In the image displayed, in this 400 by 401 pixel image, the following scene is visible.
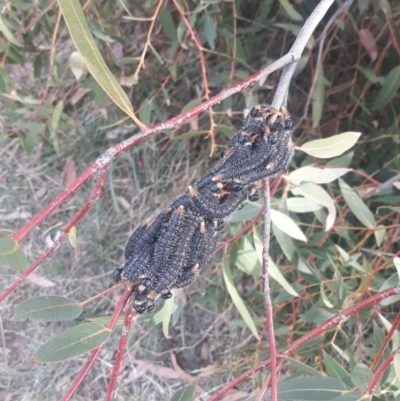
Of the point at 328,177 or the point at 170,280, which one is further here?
the point at 328,177

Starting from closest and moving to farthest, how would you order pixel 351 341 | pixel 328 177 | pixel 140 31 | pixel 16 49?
pixel 328 177
pixel 16 49
pixel 351 341
pixel 140 31

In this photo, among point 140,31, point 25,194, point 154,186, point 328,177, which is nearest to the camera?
point 328,177

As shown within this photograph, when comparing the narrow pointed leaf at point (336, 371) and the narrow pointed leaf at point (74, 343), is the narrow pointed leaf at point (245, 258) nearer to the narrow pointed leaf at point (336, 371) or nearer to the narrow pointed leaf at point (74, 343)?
the narrow pointed leaf at point (336, 371)

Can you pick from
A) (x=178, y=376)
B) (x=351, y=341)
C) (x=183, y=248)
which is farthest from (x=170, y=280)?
(x=178, y=376)

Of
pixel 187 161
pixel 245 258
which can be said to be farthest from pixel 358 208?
pixel 187 161

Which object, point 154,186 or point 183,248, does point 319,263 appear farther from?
point 183,248

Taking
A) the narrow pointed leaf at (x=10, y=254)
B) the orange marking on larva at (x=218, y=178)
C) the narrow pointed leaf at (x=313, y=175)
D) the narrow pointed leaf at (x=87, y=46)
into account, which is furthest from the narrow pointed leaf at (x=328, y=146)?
the narrow pointed leaf at (x=10, y=254)

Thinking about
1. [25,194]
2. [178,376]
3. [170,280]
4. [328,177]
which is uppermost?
[170,280]
